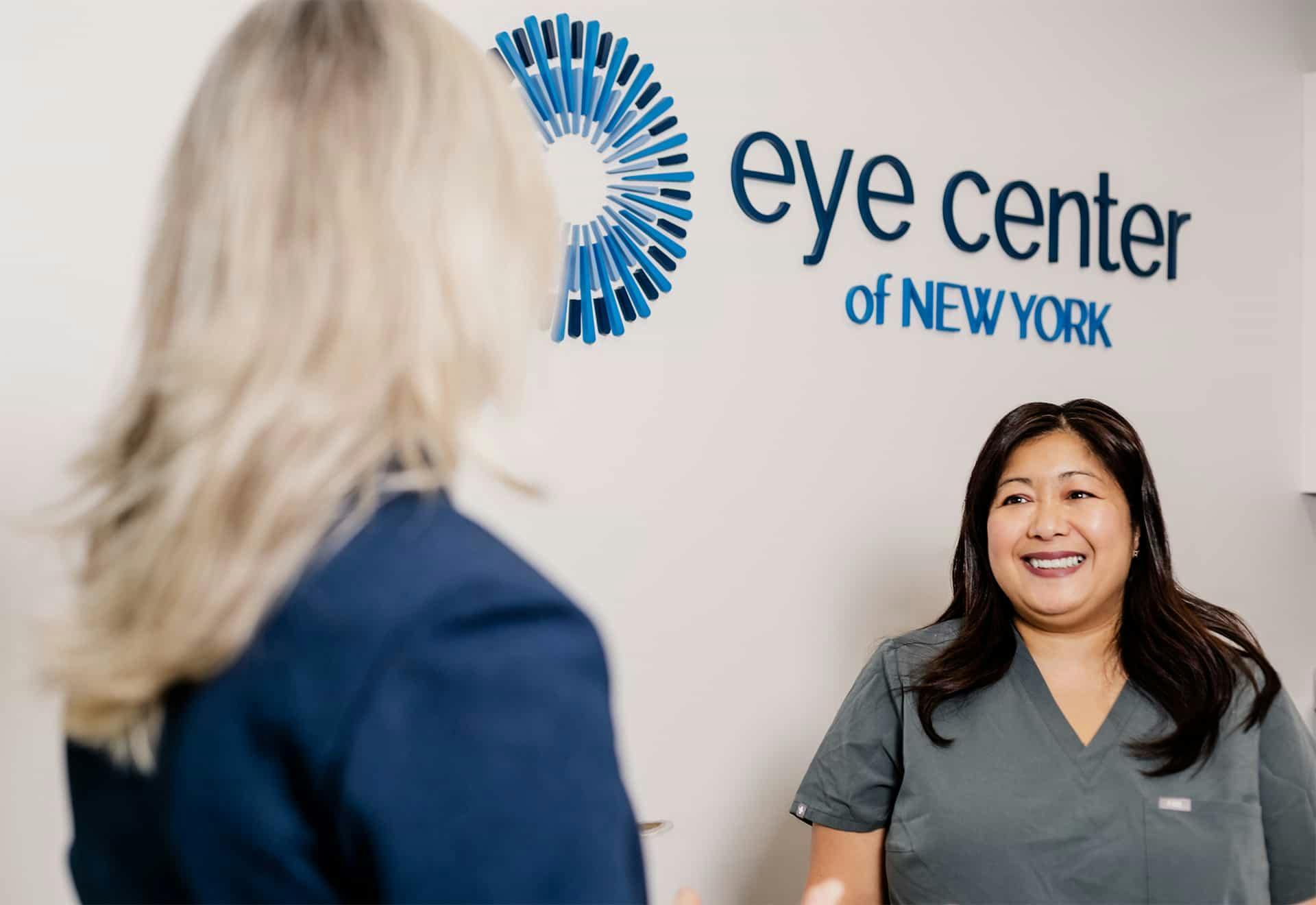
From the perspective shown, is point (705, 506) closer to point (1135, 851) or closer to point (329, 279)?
point (1135, 851)

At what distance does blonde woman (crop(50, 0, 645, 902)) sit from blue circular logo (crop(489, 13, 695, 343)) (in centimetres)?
135

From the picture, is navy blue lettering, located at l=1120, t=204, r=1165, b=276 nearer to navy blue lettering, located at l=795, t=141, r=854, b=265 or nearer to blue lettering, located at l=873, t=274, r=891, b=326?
blue lettering, located at l=873, t=274, r=891, b=326

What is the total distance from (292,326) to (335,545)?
11cm

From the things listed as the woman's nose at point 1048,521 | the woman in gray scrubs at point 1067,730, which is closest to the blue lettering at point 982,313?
the woman in gray scrubs at point 1067,730

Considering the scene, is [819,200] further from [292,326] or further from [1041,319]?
[292,326]

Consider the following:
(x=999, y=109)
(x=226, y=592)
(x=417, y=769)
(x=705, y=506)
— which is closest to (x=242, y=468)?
(x=226, y=592)

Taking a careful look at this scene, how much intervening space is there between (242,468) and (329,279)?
0.10 m

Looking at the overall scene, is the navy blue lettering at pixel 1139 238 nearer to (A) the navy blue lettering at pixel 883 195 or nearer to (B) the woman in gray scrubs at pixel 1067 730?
(A) the navy blue lettering at pixel 883 195

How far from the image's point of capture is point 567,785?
0.63 m

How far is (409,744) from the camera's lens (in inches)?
23.7

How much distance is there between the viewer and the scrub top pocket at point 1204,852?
5.58ft

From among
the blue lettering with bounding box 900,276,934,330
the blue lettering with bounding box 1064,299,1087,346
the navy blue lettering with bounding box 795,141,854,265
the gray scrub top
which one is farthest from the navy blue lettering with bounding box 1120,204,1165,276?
the gray scrub top

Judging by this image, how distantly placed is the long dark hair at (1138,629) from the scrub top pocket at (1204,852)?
0.06 meters

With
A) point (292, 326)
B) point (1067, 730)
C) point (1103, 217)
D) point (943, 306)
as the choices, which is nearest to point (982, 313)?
point (943, 306)
